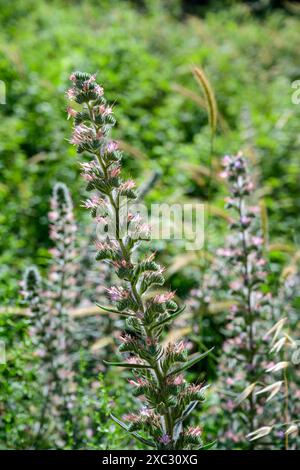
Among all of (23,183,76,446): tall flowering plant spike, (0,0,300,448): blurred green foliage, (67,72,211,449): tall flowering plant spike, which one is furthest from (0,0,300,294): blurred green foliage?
(67,72,211,449): tall flowering plant spike

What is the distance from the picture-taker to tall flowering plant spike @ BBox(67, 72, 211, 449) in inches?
75.9

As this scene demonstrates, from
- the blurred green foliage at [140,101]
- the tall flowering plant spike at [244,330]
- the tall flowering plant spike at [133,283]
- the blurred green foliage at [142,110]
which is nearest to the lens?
the tall flowering plant spike at [133,283]

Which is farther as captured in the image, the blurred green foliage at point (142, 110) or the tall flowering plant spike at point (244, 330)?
the blurred green foliage at point (142, 110)

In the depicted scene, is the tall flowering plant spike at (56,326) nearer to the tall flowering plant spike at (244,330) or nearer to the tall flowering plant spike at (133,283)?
the tall flowering plant spike at (244,330)

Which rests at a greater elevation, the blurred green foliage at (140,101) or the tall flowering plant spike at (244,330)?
the blurred green foliage at (140,101)

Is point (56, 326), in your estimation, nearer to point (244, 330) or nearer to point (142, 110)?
point (244, 330)

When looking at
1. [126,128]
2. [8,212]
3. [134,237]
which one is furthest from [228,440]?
[126,128]

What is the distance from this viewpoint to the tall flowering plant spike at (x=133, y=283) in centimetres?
193

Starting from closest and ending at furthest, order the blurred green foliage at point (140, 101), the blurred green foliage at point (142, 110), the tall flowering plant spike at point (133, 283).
Answer: 1. the tall flowering plant spike at point (133, 283)
2. the blurred green foliage at point (142, 110)
3. the blurred green foliage at point (140, 101)

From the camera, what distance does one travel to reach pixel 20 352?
3029 mm

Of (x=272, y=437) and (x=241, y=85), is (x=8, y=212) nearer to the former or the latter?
(x=272, y=437)

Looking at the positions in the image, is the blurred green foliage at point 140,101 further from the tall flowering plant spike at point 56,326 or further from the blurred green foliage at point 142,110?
the tall flowering plant spike at point 56,326

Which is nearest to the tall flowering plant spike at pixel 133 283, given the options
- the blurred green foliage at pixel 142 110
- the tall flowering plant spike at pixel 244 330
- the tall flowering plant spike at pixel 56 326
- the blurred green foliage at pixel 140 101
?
the blurred green foliage at pixel 142 110

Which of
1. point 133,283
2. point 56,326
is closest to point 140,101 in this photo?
point 56,326
